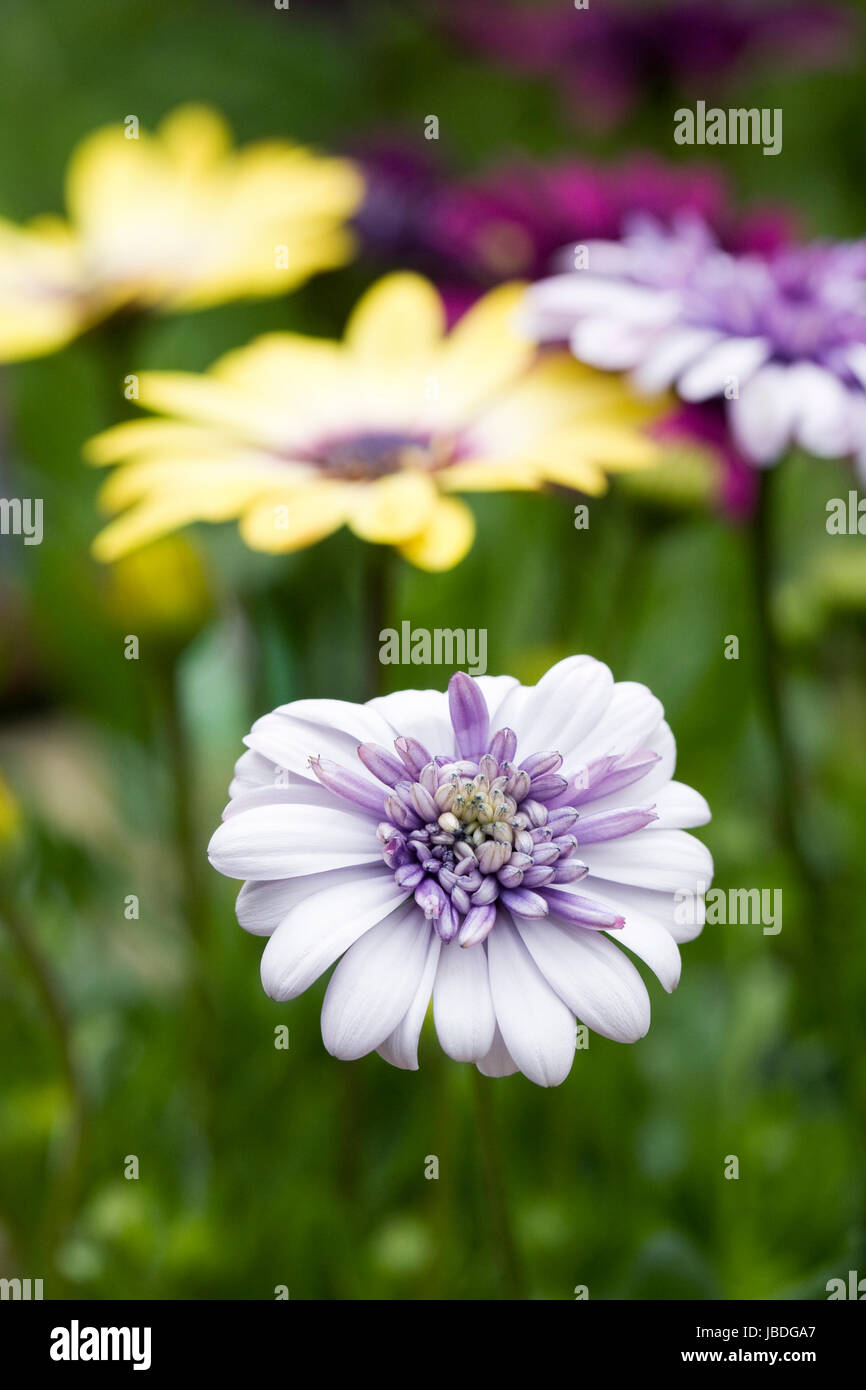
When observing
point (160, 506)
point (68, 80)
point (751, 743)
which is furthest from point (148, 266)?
point (68, 80)

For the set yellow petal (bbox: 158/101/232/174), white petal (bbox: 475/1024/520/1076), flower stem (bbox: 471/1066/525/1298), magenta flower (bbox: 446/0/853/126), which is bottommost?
flower stem (bbox: 471/1066/525/1298)

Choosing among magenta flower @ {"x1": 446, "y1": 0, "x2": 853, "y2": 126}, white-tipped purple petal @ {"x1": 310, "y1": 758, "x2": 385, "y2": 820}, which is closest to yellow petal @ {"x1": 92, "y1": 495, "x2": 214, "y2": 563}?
white-tipped purple petal @ {"x1": 310, "y1": 758, "x2": 385, "y2": 820}

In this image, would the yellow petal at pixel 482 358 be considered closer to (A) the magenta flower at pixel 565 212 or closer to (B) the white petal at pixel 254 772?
(A) the magenta flower at pixel 565 212

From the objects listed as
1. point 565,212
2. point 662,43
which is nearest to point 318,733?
point 565,212

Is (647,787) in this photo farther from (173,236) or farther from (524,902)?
(173,236)

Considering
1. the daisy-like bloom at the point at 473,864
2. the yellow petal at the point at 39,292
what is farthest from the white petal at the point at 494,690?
the yellow petal at the point at 39,292

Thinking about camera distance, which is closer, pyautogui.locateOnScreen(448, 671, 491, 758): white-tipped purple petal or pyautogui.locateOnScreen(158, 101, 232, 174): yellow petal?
pyautogui.locateOnScreen(448, 671, 491, 758): white-tipped purple petal

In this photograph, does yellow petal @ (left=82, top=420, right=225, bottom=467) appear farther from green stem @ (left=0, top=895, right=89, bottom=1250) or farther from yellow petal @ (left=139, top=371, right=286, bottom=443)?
green stem @ (left=0, top=895, right=89, bottom=1250)
